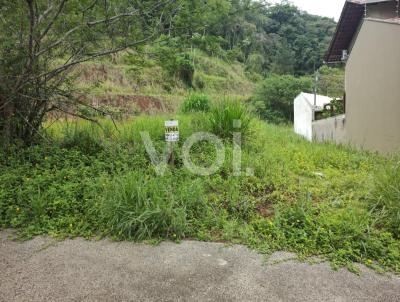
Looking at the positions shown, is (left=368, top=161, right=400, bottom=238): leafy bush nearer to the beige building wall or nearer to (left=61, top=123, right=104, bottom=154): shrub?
(left=61, top=123, right=104, bottom=154): shrub

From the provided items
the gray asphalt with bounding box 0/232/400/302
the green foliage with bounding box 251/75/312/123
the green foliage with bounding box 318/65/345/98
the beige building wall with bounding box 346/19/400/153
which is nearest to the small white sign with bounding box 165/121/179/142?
the gray asphalt with bounding box 0/232/400/302

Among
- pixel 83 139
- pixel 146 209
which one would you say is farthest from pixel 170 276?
pixel 83 139

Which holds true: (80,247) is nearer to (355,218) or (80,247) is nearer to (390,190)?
(355,218)

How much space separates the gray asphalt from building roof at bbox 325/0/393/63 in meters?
9.72

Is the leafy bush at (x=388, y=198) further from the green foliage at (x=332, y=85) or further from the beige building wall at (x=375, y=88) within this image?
the green foliage at (x=332, y=85)

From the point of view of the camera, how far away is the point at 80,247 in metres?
2.66

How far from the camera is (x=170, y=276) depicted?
88.9 inches

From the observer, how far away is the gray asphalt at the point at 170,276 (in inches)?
80.6

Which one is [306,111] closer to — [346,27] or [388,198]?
[346,27]

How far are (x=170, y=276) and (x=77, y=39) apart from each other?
3661 millimetres

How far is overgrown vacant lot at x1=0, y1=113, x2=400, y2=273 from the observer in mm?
2682

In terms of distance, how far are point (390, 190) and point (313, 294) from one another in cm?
164

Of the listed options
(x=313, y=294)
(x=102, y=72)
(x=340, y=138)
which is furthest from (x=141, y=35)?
(x=102, y=72)

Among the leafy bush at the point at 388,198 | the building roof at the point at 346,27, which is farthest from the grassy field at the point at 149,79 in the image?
Result: the building roof at the point at 346,27
